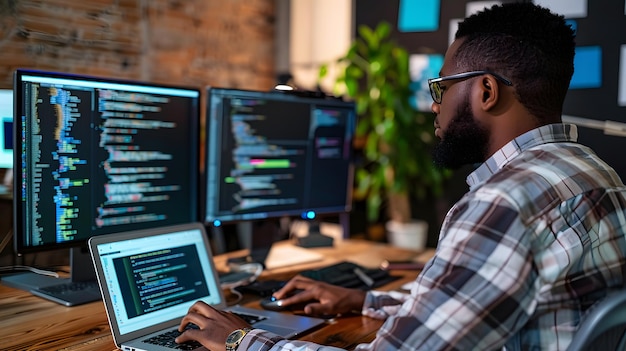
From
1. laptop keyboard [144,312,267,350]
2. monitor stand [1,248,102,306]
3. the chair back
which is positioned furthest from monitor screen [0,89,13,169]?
the chair back

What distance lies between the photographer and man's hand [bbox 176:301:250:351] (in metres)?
1.26

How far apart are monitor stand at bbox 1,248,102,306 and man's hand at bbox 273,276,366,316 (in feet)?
1.55

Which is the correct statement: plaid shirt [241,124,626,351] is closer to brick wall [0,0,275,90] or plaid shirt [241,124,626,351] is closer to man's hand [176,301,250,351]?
man's hand [176,301,250,351]

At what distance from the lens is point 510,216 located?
987 mm

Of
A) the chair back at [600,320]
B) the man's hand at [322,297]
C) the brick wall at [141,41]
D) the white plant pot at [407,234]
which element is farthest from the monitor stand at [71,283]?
the white plant pot at [407,234]

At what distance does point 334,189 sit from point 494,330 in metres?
1.24

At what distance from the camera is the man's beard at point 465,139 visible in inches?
48.2

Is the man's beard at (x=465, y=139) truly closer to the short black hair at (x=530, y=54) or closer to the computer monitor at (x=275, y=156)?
the short black hair at (x=530, y=54)

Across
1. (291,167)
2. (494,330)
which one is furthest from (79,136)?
(494,330)

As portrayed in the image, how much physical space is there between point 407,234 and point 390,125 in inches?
25.0

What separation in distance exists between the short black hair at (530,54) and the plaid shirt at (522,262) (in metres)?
0.12

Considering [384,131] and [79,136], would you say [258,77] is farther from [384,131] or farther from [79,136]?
[79,136]

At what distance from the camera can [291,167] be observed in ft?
6.67

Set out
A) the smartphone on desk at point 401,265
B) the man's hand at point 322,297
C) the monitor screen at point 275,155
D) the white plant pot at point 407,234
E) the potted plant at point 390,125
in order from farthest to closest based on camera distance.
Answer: the white plant pot at point 407,234 < the potted plant at point 390,125 < the smartphone on desk at point 401,265 < the monitor screen at point 275,155 < the man's hand at point 322,297
